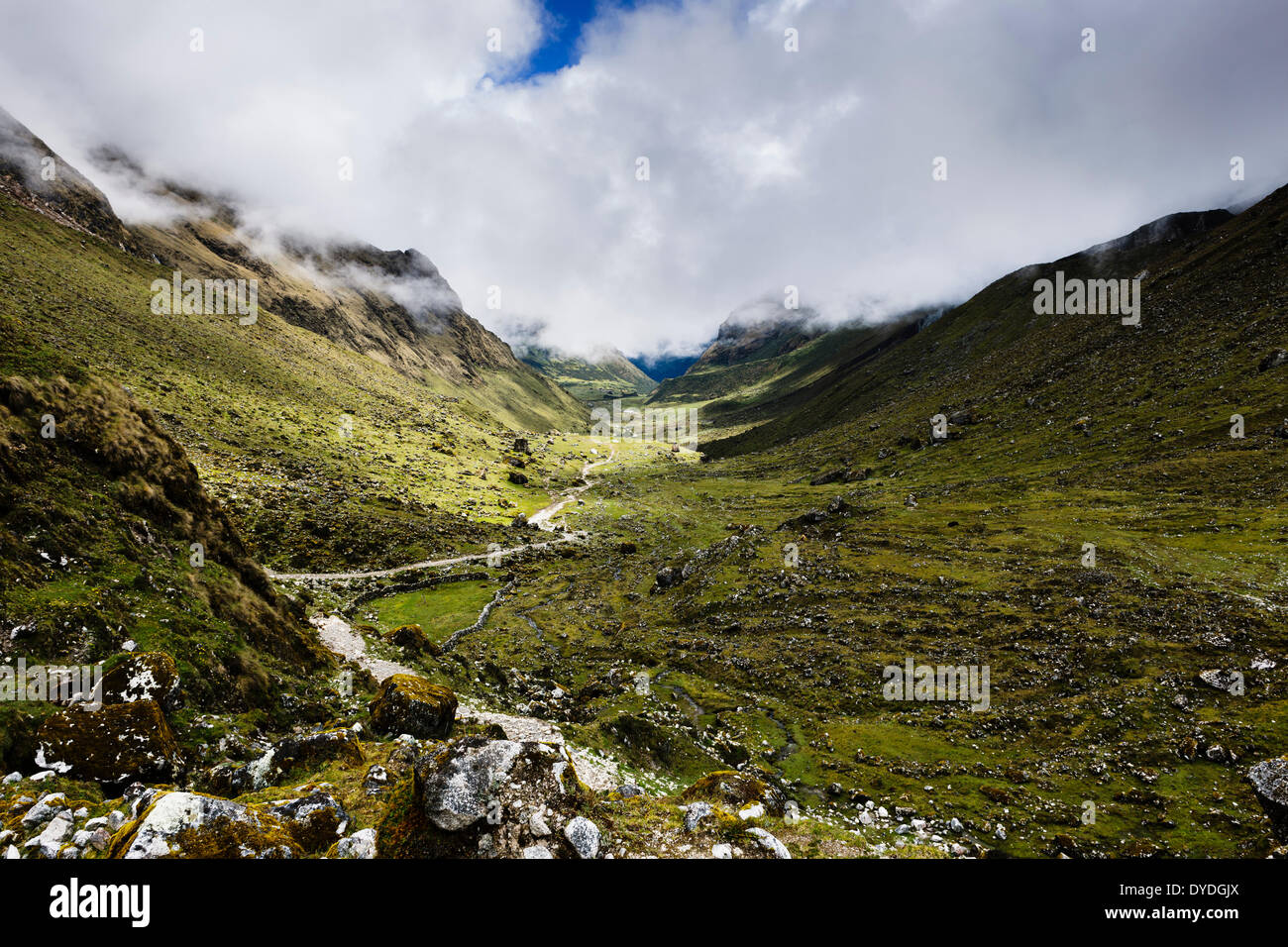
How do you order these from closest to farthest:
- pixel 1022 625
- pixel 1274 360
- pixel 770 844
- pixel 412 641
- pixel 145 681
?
pixel 770 844
pixel 145 681
pixel 412 641
pixel 1022 625
pixel 1274 360

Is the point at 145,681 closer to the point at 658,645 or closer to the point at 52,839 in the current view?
the point at 52,839

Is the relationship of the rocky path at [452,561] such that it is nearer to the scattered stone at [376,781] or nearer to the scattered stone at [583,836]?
the scattered stone at [376,781]

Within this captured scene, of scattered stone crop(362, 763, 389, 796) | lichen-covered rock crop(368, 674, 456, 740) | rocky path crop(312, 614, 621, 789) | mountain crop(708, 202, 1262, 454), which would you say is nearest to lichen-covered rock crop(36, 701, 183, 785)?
scattered stone crop(362, 763, 389, 796)

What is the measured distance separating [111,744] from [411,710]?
1141 centimetres

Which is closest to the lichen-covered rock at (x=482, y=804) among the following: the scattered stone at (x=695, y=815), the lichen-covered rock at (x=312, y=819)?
the lichen-covered rock at (x=312, y=819)

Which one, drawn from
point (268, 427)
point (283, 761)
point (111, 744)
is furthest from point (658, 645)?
point (268, 427)

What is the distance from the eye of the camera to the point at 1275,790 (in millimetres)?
17047

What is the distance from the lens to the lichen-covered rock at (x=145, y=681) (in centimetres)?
1457

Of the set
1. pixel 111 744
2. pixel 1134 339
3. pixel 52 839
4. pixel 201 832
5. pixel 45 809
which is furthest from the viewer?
pixel 1134 339

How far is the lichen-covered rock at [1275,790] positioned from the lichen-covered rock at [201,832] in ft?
100

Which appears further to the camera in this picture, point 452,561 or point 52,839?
point 452,561

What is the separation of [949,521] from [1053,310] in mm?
167807

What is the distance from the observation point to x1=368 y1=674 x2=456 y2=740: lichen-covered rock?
75.3 feet

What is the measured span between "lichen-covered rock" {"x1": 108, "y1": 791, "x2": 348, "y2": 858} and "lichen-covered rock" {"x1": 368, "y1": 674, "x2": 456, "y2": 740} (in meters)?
12.4
